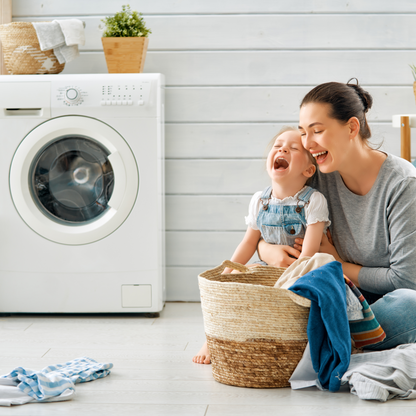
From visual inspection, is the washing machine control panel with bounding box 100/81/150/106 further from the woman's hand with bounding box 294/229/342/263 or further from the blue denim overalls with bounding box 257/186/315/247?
the woman's hand with bounding box 294/229/342/263

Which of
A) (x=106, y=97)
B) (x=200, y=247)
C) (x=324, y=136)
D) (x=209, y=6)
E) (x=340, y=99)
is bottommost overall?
(x=200, y=247)

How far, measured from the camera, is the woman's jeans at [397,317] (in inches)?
57.9

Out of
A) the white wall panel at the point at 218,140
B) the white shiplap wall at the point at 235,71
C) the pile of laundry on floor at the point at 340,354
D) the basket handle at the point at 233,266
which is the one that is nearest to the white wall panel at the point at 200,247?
the white shiplap wall at the point at 235,71

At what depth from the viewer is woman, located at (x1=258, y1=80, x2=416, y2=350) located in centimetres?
151

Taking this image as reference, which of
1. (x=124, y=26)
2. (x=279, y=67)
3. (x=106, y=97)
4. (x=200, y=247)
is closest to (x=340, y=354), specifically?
(x=200, y=247)

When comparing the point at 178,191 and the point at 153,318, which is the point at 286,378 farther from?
the point at 178,191

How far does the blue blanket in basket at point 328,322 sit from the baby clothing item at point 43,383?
59 centimetres

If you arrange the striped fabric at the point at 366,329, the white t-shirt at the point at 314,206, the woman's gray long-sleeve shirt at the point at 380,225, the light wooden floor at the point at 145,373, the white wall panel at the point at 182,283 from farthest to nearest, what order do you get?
1. the white wall panel at the point at 182,283
2. the white t-shirt at the point at 314,206
3. the woman's gray long-sleeve shirt at the point at 380,225
4. the striped fabric at the point at 366,329
5. the light wooden floor at the point at 145,373

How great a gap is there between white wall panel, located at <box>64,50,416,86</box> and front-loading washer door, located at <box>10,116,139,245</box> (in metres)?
0.47

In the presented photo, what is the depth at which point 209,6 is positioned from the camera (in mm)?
2406

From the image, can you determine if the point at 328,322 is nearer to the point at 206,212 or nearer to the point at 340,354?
the point at 340,354

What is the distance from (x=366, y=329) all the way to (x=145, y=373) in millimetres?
621

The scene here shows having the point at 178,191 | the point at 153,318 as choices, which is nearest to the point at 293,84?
the point at 178,191

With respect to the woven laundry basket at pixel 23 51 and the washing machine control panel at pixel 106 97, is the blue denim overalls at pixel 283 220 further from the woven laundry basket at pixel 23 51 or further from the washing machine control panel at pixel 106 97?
the woven laundry basket at pixel 23 51
